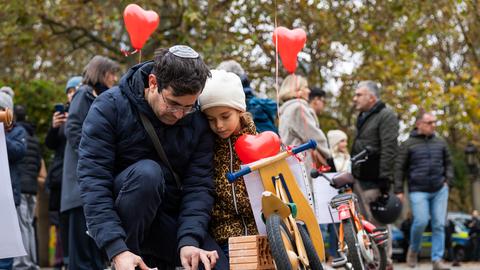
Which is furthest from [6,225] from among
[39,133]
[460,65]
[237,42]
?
[460,65]

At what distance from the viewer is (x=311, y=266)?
5.02m

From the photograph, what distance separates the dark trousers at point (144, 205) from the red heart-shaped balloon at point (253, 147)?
43 cm

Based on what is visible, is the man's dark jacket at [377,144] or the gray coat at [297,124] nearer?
the gray coat at [297,124]

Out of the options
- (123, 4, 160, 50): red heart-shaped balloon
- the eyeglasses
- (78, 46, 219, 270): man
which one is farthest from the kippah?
(123, 4, 160, 50): red heart-shaped balloon

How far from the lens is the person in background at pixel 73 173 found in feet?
22.7

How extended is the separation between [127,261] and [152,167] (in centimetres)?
50

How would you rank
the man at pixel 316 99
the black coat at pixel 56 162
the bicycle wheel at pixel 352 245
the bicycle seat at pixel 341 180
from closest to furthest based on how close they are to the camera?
1. the bicycle wheel at pixel 352 245
2. the bicycle seat at pixel 341 180
3. the black coat at pixel 56 162
4. the man at pixel 316 99

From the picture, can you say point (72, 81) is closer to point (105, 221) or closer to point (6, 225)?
point (6, 225)

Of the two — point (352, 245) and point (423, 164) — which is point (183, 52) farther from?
point (423, 164)

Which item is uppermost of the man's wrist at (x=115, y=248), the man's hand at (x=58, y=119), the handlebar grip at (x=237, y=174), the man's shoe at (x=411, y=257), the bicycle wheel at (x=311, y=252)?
the man's hand at (x=58, y=119)

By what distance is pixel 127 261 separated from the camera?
4188 millimetres

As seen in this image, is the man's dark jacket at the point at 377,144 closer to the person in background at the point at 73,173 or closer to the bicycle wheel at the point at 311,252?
the person in background at the point at 73,173

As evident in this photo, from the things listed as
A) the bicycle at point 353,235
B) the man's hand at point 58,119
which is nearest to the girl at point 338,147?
the bicycle at point 353,235

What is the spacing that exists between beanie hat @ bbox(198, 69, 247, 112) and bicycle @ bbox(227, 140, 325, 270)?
0.35 meters
